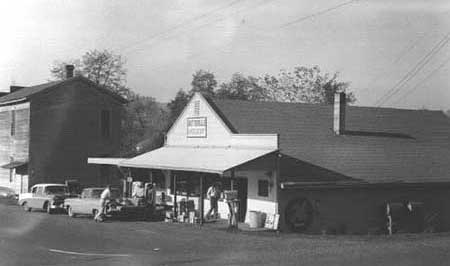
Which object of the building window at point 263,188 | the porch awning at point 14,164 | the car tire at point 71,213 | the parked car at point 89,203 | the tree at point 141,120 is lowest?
the car tire at point 71,213

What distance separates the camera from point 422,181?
94.1ft

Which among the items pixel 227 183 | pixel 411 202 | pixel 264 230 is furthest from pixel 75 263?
pixel 411 202

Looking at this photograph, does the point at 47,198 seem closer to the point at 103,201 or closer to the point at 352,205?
the point at 103,201

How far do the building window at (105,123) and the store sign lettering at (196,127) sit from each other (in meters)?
16.4

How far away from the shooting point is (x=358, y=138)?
103ft

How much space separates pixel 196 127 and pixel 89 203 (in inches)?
256

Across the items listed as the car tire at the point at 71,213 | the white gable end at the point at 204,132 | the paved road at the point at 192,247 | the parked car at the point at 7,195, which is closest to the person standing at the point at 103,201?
the paved road at the point at 192,247

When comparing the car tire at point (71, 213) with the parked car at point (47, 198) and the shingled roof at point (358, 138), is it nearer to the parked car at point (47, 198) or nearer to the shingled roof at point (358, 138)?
the parked car at point (47, 198)

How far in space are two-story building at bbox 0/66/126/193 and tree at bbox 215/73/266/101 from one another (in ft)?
117

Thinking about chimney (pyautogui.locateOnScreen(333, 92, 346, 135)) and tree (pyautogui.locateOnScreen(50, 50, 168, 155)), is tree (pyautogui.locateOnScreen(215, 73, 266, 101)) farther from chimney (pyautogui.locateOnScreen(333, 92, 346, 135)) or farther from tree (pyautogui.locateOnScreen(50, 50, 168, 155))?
chimney (pyautogui.locateOnScreen(333, 92, 346, 135))

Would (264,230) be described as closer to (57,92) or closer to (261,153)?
(261,153)

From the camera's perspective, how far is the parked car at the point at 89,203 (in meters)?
27.5

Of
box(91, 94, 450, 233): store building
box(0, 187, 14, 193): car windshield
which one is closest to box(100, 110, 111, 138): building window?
box(0, 187, 14, 193): car windshield

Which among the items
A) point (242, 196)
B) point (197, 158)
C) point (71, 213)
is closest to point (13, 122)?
point (71, 213)
